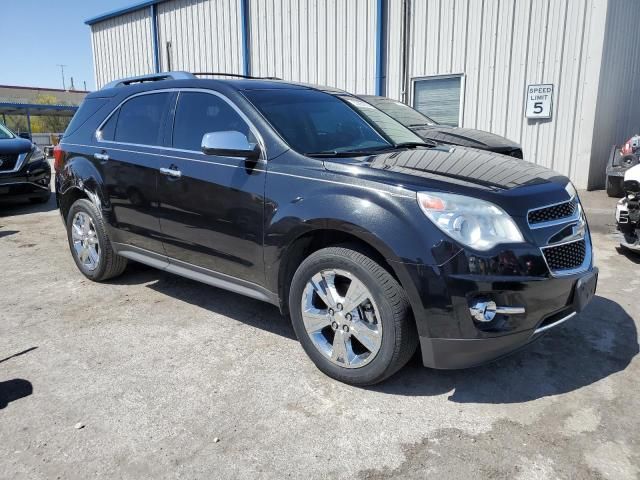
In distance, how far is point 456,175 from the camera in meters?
2.88

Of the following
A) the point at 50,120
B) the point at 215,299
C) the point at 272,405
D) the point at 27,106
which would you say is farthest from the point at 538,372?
the point at 50,120

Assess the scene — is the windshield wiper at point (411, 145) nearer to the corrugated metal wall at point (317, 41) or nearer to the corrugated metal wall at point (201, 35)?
the corrugated metal wall at point (317, 41)

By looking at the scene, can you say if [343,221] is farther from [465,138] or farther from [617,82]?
[617,82]

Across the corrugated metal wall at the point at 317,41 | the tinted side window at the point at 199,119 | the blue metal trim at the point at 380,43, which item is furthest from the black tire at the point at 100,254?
the corrugated metal wall at the point at 317,41

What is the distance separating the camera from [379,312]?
278 cm

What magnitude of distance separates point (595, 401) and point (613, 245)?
3.80m

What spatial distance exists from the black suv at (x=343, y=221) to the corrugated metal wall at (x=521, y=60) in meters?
6.82

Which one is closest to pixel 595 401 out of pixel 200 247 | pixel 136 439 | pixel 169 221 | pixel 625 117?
pixel 136 439

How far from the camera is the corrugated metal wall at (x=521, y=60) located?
30.6ft

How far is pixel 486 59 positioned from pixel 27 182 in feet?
29.1

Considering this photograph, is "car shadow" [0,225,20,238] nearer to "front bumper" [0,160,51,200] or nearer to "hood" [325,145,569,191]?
"front bumper" [0,160,51,200]

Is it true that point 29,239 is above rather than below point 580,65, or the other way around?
below

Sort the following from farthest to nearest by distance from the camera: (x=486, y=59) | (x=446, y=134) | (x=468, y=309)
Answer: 1. (x=486, y=59)
2. (x=446, y=134)
3. (x=468, y=309)

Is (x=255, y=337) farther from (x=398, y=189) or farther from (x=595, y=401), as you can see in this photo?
(x=595, y=401)
